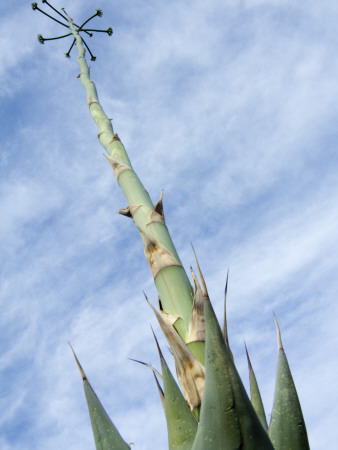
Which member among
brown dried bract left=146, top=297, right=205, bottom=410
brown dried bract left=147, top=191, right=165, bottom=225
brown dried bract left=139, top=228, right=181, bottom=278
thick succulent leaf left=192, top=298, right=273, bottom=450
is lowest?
thick succulent leaf left=192, top=298, right=273, bottom=450

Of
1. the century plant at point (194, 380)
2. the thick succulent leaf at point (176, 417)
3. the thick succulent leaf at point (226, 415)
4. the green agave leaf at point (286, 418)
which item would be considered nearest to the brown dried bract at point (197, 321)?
the century plant at point (194, 380)

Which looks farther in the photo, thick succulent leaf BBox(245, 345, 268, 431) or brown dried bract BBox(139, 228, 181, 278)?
brown dried bract BBox(139, 228, 181, 278)

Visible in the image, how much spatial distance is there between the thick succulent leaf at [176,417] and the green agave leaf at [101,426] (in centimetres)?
20

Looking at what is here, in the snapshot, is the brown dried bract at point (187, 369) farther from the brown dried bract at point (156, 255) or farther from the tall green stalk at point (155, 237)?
the brown dried bract at point (156, 255)

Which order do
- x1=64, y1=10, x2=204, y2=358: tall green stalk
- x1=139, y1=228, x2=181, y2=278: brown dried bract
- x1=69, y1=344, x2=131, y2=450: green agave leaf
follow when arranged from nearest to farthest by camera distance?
x1=69, y1=344, x2=131, y2=450: green agave leaf, x1=64, y1=10, x2=204, y2=358: tall green stalk, x1=139, y1=228, x2=181, y2=278: brown dried bract

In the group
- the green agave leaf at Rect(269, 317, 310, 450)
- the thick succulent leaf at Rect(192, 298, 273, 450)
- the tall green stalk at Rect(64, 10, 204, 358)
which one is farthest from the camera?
the tall green stalk at Rect(64, 10, 204, 358)

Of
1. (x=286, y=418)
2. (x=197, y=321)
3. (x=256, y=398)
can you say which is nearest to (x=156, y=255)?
(x=197, y=321)

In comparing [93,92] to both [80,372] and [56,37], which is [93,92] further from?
[80,372]

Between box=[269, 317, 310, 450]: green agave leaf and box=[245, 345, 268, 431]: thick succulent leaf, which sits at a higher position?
box=[245, 345, 268, 431]: thick succulent leaf

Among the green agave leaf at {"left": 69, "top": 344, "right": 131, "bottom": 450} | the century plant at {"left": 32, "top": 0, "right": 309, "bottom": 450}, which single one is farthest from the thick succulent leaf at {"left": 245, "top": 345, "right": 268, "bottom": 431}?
the green agave leaf at {"left": 69, "top": 344, "right": 131, "bottom": 450}

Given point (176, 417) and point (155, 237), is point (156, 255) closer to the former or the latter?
point (155, 237)

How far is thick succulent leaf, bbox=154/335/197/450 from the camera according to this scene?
5.45 ft

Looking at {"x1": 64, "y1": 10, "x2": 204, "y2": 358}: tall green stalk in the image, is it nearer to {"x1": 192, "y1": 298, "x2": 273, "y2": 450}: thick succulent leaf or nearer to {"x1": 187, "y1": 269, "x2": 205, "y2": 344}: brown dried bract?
{"x1": 187, "y1": 269, "x2": 205, "y2": 344}: brown dried bract

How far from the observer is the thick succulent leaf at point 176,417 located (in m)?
1.66
